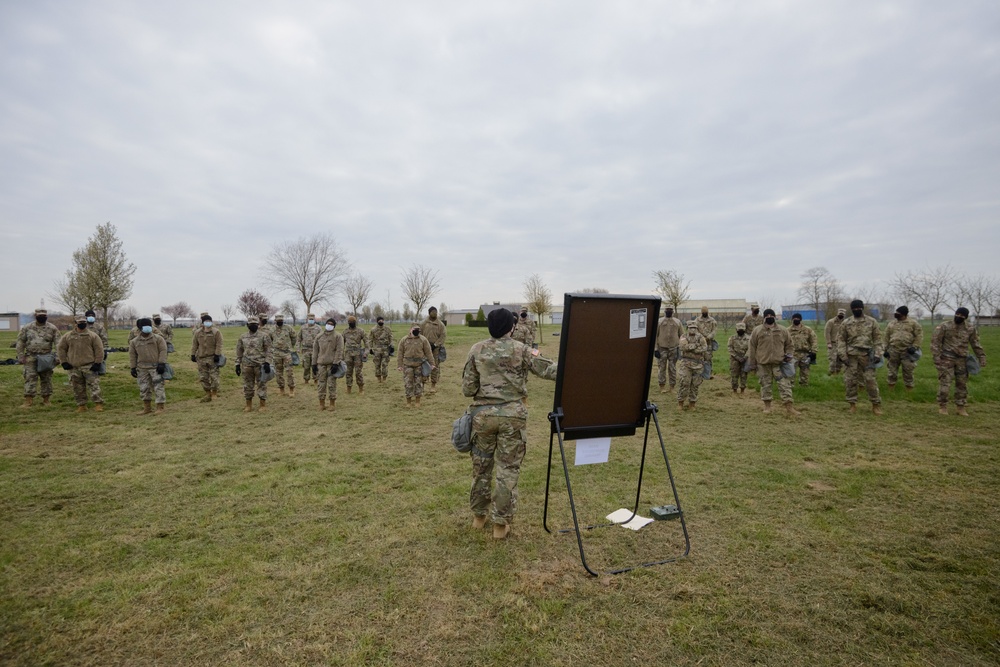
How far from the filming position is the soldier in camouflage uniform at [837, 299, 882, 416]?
10.1 meters

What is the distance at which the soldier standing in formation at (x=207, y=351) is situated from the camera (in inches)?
489

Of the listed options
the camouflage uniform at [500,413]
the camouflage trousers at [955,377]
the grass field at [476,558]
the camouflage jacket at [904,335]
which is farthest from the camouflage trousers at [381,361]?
the camouflage trousers at [955,377]

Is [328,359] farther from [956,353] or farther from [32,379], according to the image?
[956,353]

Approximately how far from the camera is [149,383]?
37.3ft

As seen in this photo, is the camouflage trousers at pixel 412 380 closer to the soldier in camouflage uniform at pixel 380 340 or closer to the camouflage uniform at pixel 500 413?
the soldier in camouflage uniform at pixel 380 340

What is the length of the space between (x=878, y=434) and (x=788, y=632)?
725 centimetres

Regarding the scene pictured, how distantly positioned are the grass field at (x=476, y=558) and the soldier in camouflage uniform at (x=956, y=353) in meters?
2.01

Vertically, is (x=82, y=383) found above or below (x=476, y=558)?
above

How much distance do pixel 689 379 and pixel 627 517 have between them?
270 inches

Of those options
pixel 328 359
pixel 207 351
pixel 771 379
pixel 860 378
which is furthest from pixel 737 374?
→ pixel 207 351

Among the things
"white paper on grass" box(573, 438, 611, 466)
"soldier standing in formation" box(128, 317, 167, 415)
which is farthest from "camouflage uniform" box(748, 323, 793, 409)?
"soldier standing in formation" box(128, 317, 167, 415)

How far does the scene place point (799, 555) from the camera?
4184 mm

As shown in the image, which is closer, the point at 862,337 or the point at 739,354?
the point at 862,337

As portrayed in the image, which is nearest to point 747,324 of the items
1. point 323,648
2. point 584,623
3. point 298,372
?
point 584,623
